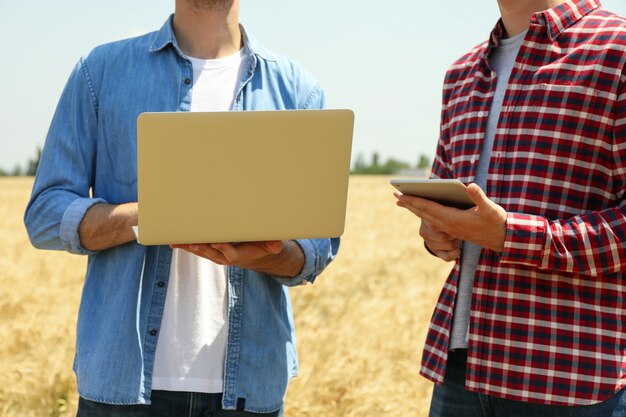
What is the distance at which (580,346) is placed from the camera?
243 cm

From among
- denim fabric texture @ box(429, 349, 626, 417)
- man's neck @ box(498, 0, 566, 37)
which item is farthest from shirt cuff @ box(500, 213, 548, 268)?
man's neck @ box(498, 0, 566, 37)

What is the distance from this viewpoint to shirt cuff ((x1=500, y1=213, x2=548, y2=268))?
2.39 metres

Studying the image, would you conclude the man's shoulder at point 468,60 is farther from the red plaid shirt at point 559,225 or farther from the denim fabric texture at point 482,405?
the denim fabric texture at point 482,405

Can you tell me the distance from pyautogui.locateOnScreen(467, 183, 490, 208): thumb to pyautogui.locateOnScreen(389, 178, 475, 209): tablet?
19 millimetres

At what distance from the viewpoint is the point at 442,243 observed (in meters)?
2.70

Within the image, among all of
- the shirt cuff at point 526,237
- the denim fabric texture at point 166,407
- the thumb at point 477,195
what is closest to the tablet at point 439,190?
the thumb at point 477,195

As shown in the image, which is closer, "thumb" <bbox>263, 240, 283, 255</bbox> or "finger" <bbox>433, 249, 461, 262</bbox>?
"thumb" <bbox>263, 240, 283, 255</bbox>

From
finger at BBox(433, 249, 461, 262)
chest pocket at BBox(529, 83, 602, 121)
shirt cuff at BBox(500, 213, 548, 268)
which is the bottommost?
finger at BBox(433, 249, 461, 262)

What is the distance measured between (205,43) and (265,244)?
30.5 inches

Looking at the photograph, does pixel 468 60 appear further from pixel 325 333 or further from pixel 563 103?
pixel 325 333

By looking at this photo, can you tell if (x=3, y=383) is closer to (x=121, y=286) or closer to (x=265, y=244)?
(x=121, y=286)

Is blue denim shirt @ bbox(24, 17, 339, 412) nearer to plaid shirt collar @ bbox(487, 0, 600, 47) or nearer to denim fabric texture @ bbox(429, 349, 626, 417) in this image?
denim fabric texture @ bbox(429, 349, 626, 417)

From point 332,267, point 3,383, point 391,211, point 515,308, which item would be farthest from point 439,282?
point 391,211

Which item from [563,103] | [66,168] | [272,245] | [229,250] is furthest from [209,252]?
[563,103]
